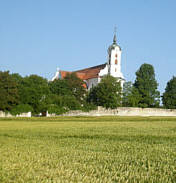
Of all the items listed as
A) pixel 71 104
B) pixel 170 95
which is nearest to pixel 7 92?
pixel 71 104

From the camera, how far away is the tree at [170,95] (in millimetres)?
65500

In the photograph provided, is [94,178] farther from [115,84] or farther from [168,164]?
[115,84]

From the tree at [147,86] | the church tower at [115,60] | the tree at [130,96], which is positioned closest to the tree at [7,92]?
the tree at [130,96]

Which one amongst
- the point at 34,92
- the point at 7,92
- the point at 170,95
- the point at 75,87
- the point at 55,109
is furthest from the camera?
the point at 170,95

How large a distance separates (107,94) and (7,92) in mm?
19840

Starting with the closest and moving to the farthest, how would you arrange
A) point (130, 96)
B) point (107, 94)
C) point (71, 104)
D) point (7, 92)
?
point (7, 92) → point (71, 104) → point (107, 94) → point (130, 96)

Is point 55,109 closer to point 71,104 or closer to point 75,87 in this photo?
point 71,104

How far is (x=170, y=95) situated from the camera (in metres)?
66.9

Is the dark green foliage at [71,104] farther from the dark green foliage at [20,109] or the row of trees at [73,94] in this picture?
the dark green foliage at [20,109]

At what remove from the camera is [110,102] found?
5666 cm

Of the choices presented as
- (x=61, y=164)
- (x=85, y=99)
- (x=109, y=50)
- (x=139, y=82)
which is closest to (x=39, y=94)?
(x=85, y=99)

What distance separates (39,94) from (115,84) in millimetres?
16530

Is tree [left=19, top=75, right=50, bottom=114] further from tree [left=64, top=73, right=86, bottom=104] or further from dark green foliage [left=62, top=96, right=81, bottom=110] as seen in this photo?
tree [left=64, top=73, right=86, bottom=104]

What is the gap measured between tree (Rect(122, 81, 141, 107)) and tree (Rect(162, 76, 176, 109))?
316 inches
